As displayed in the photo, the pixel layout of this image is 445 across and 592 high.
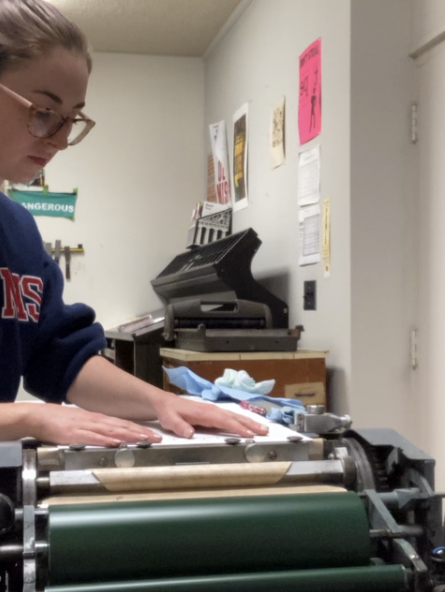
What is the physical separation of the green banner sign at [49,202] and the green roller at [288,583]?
3776 millimetres

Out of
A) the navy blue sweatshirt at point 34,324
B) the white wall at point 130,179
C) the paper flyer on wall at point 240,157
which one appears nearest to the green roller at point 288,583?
the navy blue sweatshirt at point 34,324

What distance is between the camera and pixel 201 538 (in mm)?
590

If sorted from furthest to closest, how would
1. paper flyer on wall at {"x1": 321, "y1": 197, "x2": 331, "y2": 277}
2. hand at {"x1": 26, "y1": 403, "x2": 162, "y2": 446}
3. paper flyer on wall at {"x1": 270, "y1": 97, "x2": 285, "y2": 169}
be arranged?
1. paper flyer on wall at {"x1": 270, "y1": 97, "x2": 285, "y2": 169}
2. paper flyer on wall at {"x1": 321, "y1": 197, "x2": 331, "y2": 277}
3. hand at {"x1": 26, "y1": 403, "x2": 162, "y2": 446}

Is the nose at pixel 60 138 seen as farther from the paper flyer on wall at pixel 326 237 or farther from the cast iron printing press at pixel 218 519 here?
the paper flyer on wall at pixel 326 237

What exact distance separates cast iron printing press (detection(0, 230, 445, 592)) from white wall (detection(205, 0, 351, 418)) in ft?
5.24

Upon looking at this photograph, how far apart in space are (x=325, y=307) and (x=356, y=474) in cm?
181

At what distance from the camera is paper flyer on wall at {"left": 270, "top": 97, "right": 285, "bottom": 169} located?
2977mm

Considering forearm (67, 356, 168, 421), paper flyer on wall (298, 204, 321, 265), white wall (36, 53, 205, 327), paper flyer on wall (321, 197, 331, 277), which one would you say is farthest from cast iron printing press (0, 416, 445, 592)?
white wall (36, 53, 205, 327)

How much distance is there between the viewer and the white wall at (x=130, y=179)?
13.7 feet

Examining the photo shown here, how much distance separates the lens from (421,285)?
231 cm

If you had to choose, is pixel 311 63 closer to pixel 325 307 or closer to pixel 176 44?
pixel 325 307

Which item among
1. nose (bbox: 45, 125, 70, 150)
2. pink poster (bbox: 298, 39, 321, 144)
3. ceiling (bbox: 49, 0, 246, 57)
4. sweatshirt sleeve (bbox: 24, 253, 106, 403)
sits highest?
ceiling (bbox: 49, 0, 246, 57)

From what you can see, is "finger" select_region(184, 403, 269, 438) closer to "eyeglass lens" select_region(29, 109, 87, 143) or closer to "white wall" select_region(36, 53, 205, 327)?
"eyeglass lens" select_region(29, 109, 87, 143)

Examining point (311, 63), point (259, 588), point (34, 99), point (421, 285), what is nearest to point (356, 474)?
point (259, 588)
